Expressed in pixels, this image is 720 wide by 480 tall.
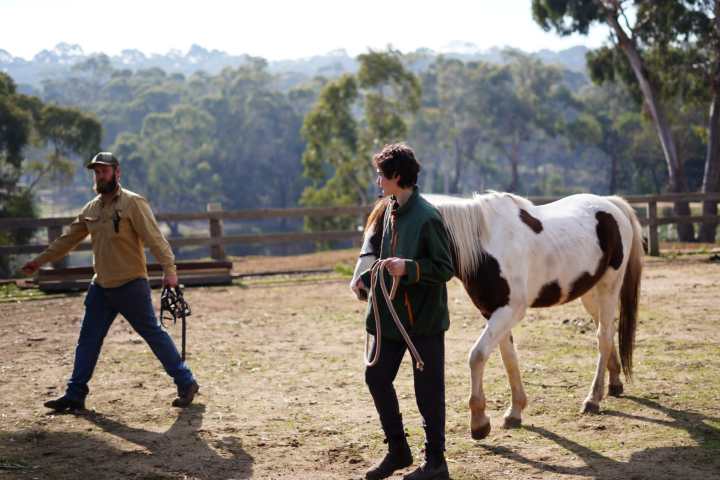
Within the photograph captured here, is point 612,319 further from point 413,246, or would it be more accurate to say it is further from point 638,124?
point 638,124

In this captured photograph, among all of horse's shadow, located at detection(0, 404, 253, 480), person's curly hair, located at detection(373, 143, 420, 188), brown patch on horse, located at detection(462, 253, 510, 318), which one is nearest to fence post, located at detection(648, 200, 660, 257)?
brown patch on horse, located at detection(462, 253, 510, 318)

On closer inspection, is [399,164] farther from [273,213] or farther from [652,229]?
[652,229]

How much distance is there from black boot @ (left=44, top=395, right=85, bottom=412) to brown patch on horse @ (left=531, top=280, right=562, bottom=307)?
3.27 meters

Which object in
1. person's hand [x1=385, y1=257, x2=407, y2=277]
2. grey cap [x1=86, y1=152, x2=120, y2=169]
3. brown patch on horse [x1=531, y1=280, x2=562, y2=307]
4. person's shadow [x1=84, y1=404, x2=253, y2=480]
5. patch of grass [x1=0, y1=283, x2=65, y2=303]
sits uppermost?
grey cap [x1=86, y1=152, x2=120, y2=169]

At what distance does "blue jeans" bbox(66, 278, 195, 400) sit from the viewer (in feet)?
18.8

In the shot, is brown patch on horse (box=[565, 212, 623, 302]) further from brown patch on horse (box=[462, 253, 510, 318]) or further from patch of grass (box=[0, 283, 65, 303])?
patch of grass (box=[0, 283, 65, 303])

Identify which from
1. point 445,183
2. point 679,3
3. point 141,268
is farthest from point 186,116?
point 141,268

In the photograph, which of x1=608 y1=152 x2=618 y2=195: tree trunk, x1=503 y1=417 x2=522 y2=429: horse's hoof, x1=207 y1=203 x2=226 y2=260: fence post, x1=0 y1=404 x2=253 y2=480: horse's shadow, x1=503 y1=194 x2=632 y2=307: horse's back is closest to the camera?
x1=0 y1=404 x2=253 y2=480: horse's shadow

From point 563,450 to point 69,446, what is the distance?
2.96 meters

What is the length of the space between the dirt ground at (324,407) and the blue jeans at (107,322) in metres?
0.30

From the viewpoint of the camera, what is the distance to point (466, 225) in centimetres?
506

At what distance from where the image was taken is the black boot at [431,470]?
4.06 m

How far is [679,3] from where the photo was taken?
23.5m

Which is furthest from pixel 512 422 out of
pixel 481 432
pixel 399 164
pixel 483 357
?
pixel 399 164
